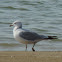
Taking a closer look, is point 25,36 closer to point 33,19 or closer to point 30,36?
point 30,36

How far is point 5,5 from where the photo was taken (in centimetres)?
1655

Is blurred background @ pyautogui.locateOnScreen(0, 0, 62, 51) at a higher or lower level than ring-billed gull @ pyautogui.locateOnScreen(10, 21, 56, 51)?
lower

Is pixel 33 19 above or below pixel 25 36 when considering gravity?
below

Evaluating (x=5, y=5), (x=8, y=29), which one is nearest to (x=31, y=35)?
A: (x=8, y=29)

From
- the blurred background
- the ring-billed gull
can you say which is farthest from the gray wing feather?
the blurred background

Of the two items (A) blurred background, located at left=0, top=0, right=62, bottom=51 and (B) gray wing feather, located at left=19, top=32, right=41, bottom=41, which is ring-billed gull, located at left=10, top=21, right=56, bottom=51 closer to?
(B) gray wing feather, located at left=19, top=32, right=41, bottom=41

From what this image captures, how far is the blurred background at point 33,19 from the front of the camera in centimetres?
934

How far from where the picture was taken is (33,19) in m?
13.2

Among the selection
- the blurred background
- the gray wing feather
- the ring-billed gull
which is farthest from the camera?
the blurred background

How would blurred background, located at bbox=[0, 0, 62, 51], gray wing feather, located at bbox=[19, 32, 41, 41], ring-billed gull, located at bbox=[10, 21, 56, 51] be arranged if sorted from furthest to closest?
blurred background, located at bbox=[0, 0, 62, 51] < gray wing feather, located at bbox=[19, 32, 41, 41] < ring-billed gull, located at bbox=[10, 21, 56, 51]

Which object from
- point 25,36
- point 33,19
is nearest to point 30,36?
point 25,36

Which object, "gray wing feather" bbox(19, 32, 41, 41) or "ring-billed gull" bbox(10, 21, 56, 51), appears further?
"gray wing feather" bbox(19, 32, 41, 41)

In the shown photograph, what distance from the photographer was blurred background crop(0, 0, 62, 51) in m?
9.34
